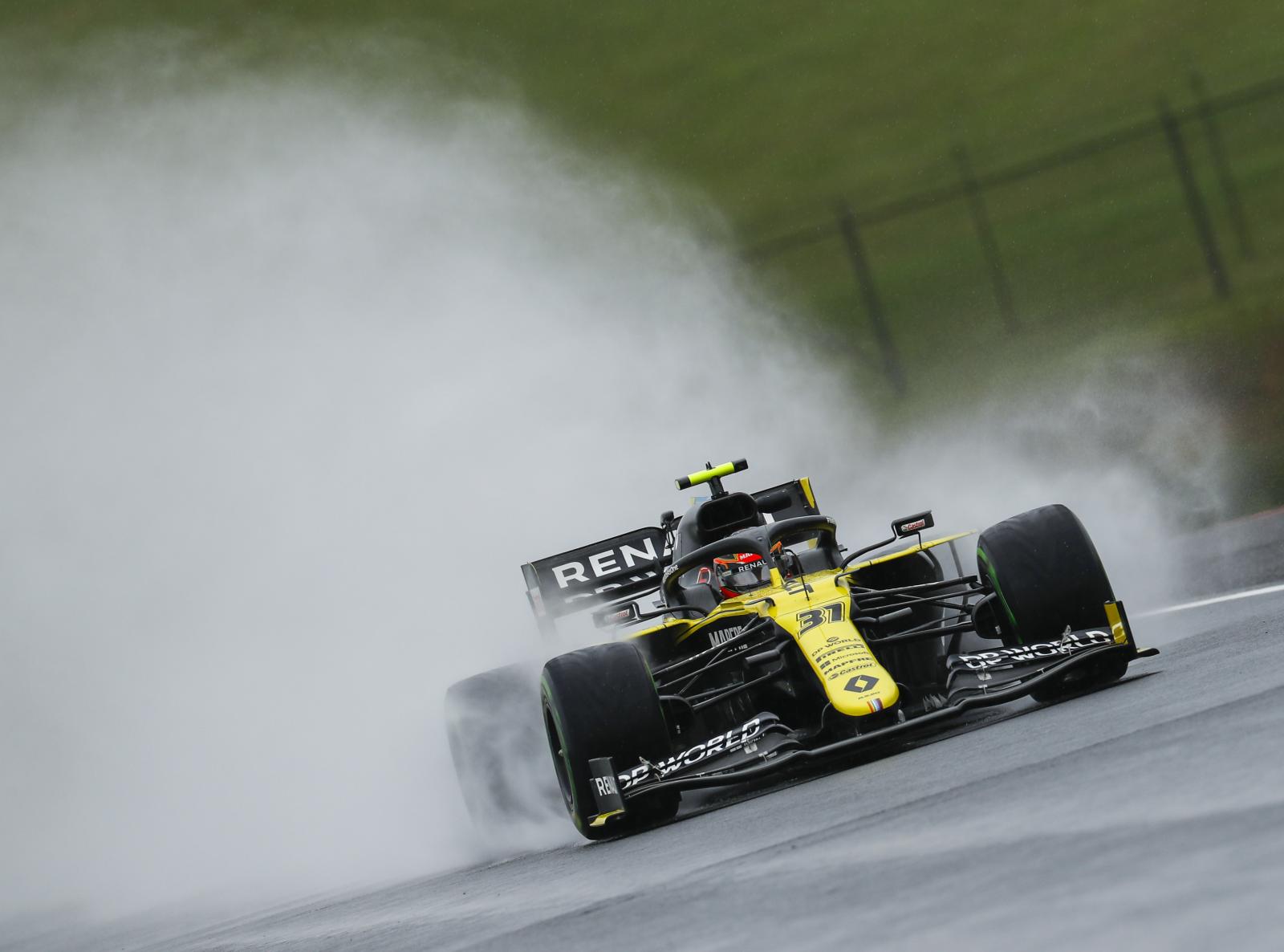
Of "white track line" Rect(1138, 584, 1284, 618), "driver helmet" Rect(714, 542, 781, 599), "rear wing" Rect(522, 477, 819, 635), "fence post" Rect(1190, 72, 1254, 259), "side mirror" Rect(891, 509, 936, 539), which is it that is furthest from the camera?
"fence post" Rect(1190, 72, 1254, 259)

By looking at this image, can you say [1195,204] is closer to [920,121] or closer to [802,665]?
[920,121]

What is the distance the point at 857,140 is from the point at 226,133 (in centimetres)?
925

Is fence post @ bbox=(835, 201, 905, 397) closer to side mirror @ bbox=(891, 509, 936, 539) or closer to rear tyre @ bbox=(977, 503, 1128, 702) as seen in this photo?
side mirror @ bbox=(891, 509, 936, 539)

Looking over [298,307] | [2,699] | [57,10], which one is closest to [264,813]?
[2,699]

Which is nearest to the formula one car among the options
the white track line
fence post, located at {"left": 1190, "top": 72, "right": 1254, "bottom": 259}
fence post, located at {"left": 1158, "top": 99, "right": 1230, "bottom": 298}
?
the white track line

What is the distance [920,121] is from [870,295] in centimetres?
304

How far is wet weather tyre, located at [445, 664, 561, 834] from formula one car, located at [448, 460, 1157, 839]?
0.06 m

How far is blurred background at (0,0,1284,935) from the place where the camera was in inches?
765

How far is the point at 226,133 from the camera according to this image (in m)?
25.6

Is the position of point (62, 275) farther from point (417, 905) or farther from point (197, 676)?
point (417, 905)

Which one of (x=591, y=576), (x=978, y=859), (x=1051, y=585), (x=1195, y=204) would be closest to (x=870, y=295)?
(x=1195, y=204)

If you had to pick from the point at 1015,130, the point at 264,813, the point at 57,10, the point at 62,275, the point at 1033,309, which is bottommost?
the point at 264,813

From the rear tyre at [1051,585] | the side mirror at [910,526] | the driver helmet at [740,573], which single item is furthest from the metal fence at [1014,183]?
the rear tyre at [1051,585]

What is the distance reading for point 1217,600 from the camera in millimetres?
11648
